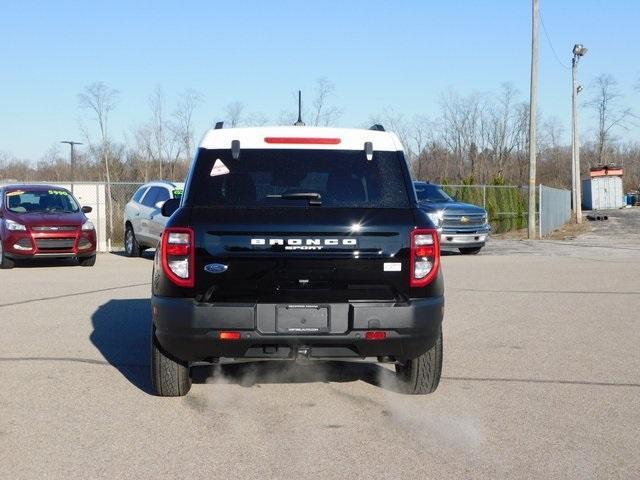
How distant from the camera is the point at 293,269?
5.64 m

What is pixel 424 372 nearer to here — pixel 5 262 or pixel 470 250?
pixel 5 262

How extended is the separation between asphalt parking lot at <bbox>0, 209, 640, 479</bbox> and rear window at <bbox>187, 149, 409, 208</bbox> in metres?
1.43

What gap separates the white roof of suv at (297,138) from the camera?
6.07m

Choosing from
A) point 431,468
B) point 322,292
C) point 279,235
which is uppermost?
point 279,235

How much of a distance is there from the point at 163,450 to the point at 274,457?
66 centimetres

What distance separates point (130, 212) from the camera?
21.6m

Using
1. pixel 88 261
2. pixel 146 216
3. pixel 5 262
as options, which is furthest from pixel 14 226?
pixel 146 216

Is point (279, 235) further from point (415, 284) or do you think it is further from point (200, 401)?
point (200, 401)

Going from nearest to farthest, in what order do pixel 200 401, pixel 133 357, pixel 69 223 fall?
1. pixel 200 401
2. pixel 133 357
3. pixel 69 223

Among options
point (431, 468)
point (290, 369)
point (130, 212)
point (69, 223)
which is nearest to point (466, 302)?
point (290, 369)

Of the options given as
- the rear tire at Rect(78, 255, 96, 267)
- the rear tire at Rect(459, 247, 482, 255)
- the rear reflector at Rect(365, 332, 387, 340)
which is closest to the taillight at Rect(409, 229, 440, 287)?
the rear reflector at Rect(365, 332, 387, 340)

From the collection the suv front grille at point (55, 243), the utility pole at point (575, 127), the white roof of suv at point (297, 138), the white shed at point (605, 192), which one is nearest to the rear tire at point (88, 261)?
the suv front grille at point (55, 243)

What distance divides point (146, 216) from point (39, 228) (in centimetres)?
291

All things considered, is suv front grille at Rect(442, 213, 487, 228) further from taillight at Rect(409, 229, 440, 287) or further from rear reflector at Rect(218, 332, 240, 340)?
rear reflector at Rect(218, 332, 240, 340)
